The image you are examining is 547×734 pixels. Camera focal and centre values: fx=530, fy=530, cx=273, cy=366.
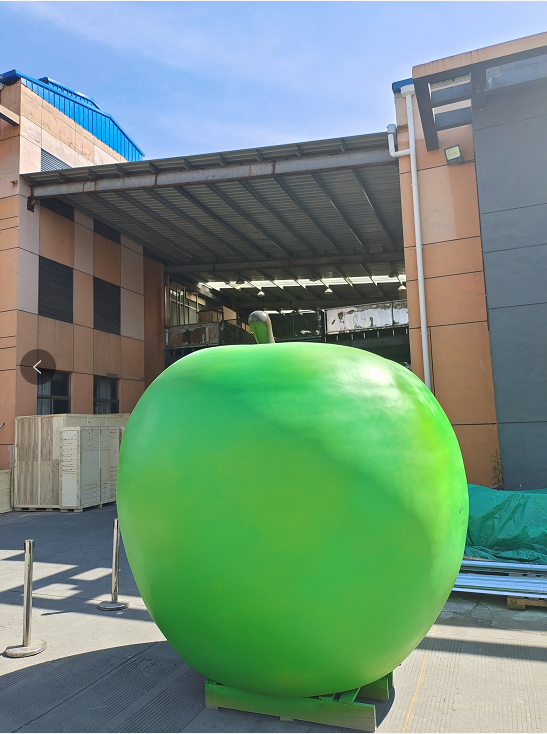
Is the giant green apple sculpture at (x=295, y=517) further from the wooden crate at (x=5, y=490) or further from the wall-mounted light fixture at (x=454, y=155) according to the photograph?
the wooden crate at (x=5, y=490)

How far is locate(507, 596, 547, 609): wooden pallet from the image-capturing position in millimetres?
5953

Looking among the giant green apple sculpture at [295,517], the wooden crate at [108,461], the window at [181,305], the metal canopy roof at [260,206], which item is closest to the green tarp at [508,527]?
the giant green apple sculpture at [295,517]

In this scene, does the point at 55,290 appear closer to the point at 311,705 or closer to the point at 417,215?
the point at 417,215

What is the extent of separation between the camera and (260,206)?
57.3 feet

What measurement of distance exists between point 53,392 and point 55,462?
2.93m

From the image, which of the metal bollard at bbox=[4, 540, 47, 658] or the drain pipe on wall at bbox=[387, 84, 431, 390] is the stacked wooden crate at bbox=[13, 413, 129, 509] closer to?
the drain pipe on wall at bbox=[387, 84, 431, 390]

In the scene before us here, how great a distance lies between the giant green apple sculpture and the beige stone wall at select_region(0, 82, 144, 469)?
13981mm

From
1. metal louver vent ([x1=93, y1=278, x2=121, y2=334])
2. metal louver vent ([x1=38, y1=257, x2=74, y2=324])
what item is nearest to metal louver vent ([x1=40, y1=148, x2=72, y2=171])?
metal louver vent ([x1=38, y1=257, x2=74, y2=324])

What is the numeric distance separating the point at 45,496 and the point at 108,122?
16.9m

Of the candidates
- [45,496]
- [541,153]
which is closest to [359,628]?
[541,153]

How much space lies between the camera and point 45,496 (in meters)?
15.1

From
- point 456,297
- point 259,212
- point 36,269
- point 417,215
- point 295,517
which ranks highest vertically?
point 259,212

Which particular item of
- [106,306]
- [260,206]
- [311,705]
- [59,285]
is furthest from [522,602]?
[106,306]

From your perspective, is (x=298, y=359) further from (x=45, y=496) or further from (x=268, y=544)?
(x=45, y=496)
